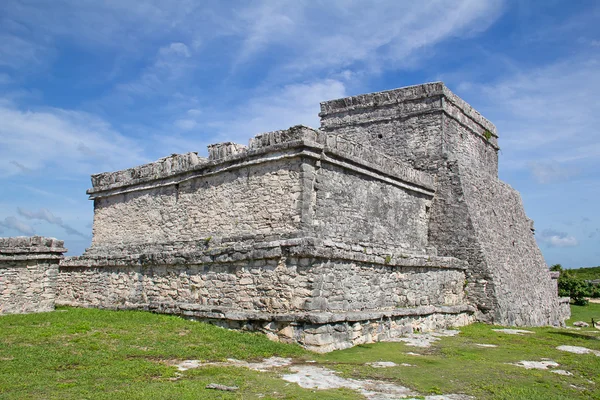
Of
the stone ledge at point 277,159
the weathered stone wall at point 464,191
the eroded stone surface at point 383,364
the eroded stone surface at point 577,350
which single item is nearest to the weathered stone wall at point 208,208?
the stone ledge at point 277,159

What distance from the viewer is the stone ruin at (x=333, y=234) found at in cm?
959

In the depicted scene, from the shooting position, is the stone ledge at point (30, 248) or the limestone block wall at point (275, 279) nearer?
the limestone block wall at point (275, 279)

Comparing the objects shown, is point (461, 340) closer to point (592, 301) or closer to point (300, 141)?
point (300, 141)

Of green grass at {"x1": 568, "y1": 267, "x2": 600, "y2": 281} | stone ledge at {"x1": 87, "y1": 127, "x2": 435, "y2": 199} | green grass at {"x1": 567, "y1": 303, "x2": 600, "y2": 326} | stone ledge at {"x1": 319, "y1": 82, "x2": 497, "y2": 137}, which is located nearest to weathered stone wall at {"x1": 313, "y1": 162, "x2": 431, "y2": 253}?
stone ledge at {"x1": 87, "y1": 127, "x2": 435, "y2": 199}

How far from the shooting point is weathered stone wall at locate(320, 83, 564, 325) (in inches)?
548

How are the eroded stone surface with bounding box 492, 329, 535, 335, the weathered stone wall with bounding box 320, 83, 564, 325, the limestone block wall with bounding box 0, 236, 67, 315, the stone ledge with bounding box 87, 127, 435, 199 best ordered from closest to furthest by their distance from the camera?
the stone ledge with bounding box 87, 127, 435, 199 < the eroded stone surface with bounding box 492, 329, 535, 335 < the limestone block wall with bounding box 0, 236, 67, 315 < the weathered stone wall with bounding box 320, 83, 564, 325

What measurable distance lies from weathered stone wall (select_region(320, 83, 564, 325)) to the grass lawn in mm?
2921

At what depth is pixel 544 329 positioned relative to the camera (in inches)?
521

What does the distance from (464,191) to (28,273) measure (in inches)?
458

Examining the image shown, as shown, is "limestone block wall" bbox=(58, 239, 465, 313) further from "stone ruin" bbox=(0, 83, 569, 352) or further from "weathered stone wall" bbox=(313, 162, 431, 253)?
"weathered stone wall" bbox=(313, 162, 431, 253)

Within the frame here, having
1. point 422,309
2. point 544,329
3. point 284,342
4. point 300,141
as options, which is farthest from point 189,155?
point 544,329

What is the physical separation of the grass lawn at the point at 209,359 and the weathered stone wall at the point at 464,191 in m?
2.92

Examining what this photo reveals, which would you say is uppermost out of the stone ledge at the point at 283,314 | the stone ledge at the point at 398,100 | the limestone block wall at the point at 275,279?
the stone ledge at the point at 398,100

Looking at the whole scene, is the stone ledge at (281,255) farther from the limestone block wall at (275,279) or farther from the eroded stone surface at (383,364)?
the eroded stone surface at (383,364)
